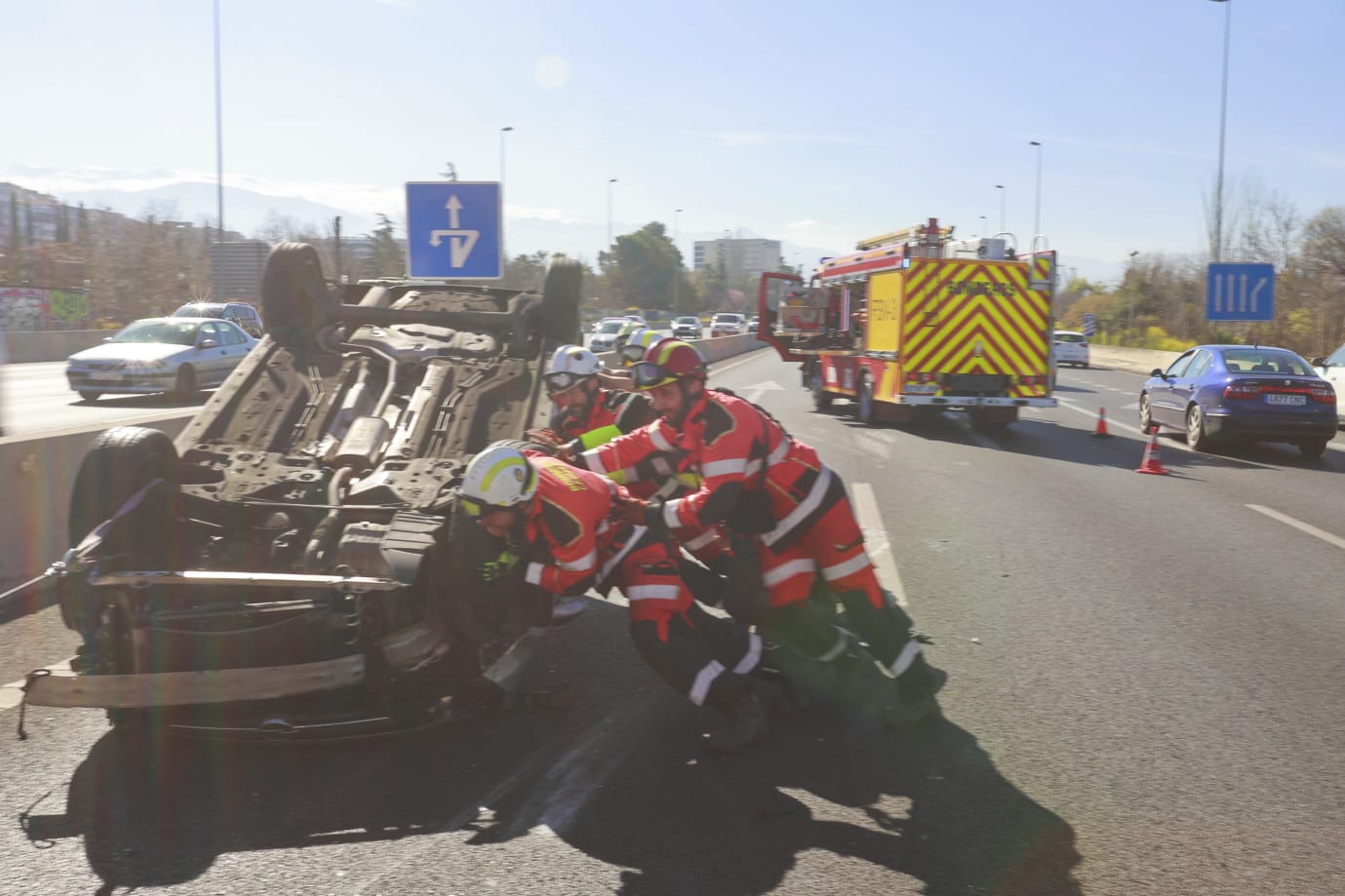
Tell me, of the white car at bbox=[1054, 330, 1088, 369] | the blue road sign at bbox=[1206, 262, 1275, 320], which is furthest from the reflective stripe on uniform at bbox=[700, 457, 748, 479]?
the white car at bbox=[1054, 330, 1088, 369]

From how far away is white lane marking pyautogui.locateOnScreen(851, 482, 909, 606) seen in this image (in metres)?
7.84

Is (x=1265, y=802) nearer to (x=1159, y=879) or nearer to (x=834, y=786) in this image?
(x=1159, y=879)

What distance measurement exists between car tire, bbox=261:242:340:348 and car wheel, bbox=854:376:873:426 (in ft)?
39.8

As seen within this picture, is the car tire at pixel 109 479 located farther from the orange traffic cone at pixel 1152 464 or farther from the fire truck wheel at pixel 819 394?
the fire truck wheel at pixel 819 394

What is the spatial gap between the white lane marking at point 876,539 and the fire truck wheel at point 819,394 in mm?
9382

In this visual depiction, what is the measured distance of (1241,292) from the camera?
34.2 meters

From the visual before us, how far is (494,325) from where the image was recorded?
8.12 meters

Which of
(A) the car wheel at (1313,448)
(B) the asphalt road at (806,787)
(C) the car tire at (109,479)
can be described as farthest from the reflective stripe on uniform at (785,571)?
(A) the car wheel at (1313,448)

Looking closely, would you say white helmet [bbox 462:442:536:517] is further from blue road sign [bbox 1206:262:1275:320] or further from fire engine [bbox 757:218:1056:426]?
blue road sign [bbox 1206:262:1275:320]

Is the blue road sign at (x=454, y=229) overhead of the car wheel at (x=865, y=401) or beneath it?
overhead

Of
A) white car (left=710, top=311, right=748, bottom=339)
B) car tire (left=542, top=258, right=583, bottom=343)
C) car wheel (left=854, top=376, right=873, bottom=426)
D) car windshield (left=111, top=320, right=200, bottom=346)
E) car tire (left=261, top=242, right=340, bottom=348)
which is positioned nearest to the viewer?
car tire (left=261, top=242, right=340, bottom=348)

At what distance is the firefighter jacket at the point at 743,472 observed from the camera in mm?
5125

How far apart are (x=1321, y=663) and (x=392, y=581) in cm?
472

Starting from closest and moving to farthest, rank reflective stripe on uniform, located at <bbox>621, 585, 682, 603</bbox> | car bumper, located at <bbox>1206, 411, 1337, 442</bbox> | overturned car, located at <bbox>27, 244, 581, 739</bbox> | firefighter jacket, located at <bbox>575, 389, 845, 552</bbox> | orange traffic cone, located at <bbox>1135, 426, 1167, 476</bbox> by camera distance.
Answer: overturned car, located at <bbox>27, 244, 581, 739</bbox> < reflective stripe on uniform, located at <bbox>621, 585, 682, 603</bbox> < firefighter jacket, located at <bbox>575, 389, 845, 552</bbox> < orange traffic cone, located at <bbox>1135, 426, 1167, 476</bbox> < car bumper, located at <bbox>1206, 411, 1337, 442</bbox>
